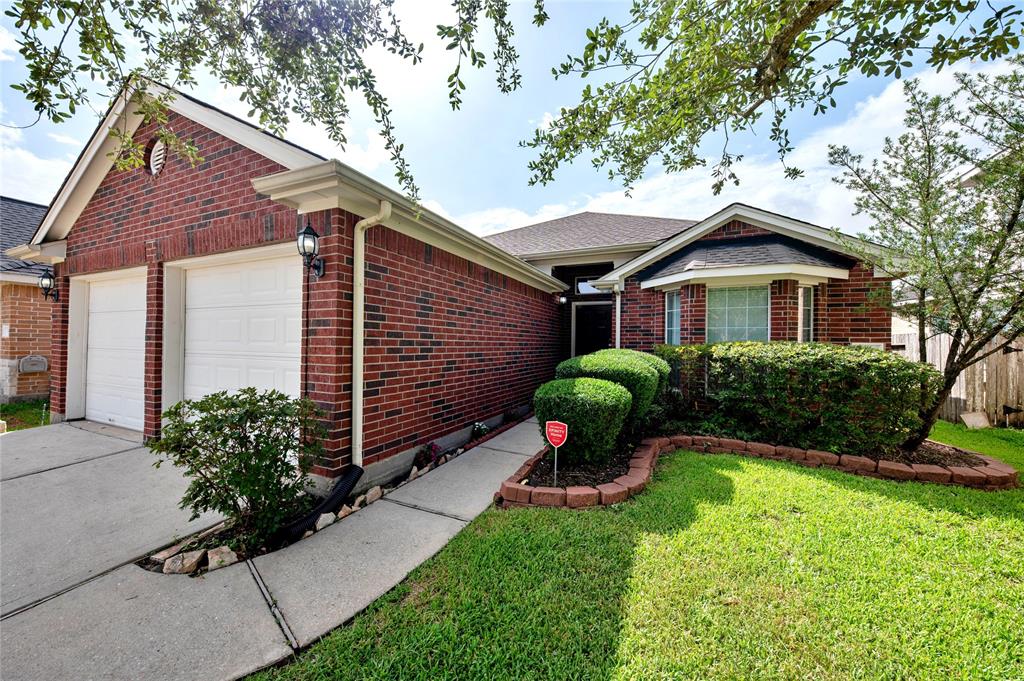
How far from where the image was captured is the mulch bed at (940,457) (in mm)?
4371

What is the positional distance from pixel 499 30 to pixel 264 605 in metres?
4.40

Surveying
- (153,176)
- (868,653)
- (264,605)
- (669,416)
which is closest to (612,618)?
(868,653)

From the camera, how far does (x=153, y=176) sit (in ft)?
16.8

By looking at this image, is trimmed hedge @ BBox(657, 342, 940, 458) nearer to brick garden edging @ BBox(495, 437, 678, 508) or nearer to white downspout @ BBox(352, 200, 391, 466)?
brick garden edging @ BBox(495, 437, 678, 508)

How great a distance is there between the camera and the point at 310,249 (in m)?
3.54

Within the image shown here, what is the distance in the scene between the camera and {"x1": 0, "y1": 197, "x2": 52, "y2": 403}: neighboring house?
7.73 m

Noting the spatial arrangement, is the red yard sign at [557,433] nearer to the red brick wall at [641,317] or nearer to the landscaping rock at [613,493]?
the landscaping rock at [613,493]

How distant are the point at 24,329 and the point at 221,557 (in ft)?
34.2

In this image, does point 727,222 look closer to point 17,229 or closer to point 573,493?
point 573,493

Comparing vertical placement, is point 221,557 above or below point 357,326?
below

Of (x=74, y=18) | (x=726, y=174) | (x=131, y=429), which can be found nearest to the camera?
(x=74, y=18)

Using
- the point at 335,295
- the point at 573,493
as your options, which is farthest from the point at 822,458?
the point at 335,295

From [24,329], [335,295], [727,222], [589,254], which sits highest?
[727,222]

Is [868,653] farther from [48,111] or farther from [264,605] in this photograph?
[48,111]
